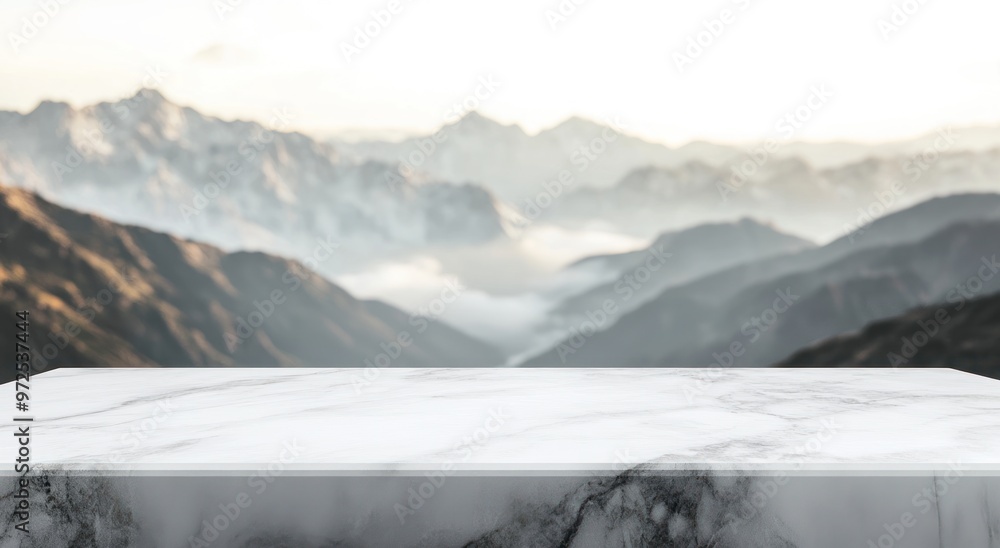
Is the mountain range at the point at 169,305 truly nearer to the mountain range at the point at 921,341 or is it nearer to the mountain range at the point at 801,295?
the mountain range at the point at 801,295

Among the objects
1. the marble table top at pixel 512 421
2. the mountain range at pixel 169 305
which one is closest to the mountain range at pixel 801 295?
the mountain range at pixel 169 305

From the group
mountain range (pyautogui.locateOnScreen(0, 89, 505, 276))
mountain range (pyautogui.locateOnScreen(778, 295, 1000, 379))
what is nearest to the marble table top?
mountain range (pyautogui.locateOnScreen(778, 295, 1000, 379))

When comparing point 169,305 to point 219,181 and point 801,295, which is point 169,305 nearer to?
point 219,181

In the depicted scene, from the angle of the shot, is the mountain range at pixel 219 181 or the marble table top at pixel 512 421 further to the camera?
the mountain range at pixel 219 181

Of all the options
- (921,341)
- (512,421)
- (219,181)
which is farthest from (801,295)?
(219,181)

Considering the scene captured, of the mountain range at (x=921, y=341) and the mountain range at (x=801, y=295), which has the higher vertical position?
the mountain range at (x=801, y=295)

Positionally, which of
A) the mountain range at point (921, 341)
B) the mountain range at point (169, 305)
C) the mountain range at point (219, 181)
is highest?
the mountain range at point (219, 181)

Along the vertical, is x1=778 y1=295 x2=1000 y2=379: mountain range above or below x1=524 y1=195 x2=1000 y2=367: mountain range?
below

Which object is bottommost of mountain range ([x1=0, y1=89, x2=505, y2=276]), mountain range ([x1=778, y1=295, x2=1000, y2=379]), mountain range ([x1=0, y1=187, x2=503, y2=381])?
mountain range ([x1=778, y1=295, x2=1000, y2=379])

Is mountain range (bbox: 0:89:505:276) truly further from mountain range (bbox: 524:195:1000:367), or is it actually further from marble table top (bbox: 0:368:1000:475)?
marble table top (bbox: 0:368:1000:475)

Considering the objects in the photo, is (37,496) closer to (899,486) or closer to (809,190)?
(899,486)
